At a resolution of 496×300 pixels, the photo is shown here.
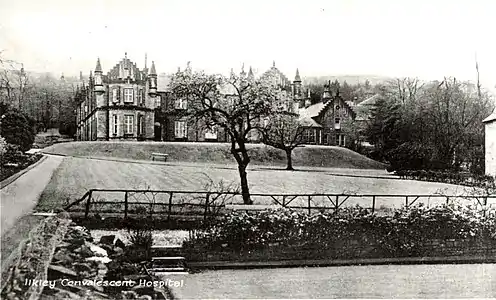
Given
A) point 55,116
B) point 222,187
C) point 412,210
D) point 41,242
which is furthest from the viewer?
point 412,210

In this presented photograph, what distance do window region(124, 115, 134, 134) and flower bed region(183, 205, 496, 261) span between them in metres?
0.77

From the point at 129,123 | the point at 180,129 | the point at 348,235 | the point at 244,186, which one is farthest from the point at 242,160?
the point at 348,235

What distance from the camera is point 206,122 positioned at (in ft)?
10.4

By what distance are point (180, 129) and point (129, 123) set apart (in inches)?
13.2

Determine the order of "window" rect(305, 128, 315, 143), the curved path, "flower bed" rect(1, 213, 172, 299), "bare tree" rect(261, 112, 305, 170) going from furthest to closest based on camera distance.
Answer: "window" rect(305, 128, 315, 143) < "bare tree" rect(261, 112, 305, 170) < the curved path < "flower bed" rect(1, 213, 172, 299)

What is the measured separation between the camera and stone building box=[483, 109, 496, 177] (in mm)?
3509

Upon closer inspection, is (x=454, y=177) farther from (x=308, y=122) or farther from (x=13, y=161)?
(x=13, y=161)

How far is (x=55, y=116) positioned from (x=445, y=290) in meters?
2.52

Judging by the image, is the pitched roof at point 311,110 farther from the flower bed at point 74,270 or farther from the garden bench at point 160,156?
the flower bed at point 74,270

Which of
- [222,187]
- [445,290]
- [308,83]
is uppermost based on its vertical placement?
Result: [308,83]

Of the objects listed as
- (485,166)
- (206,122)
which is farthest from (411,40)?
(206,122)

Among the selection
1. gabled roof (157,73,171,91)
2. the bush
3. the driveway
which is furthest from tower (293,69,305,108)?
the bush

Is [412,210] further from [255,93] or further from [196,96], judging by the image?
[196,96]

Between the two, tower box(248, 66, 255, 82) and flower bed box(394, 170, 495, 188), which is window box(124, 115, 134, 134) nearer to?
tower box(248, 66, 255, 82)
